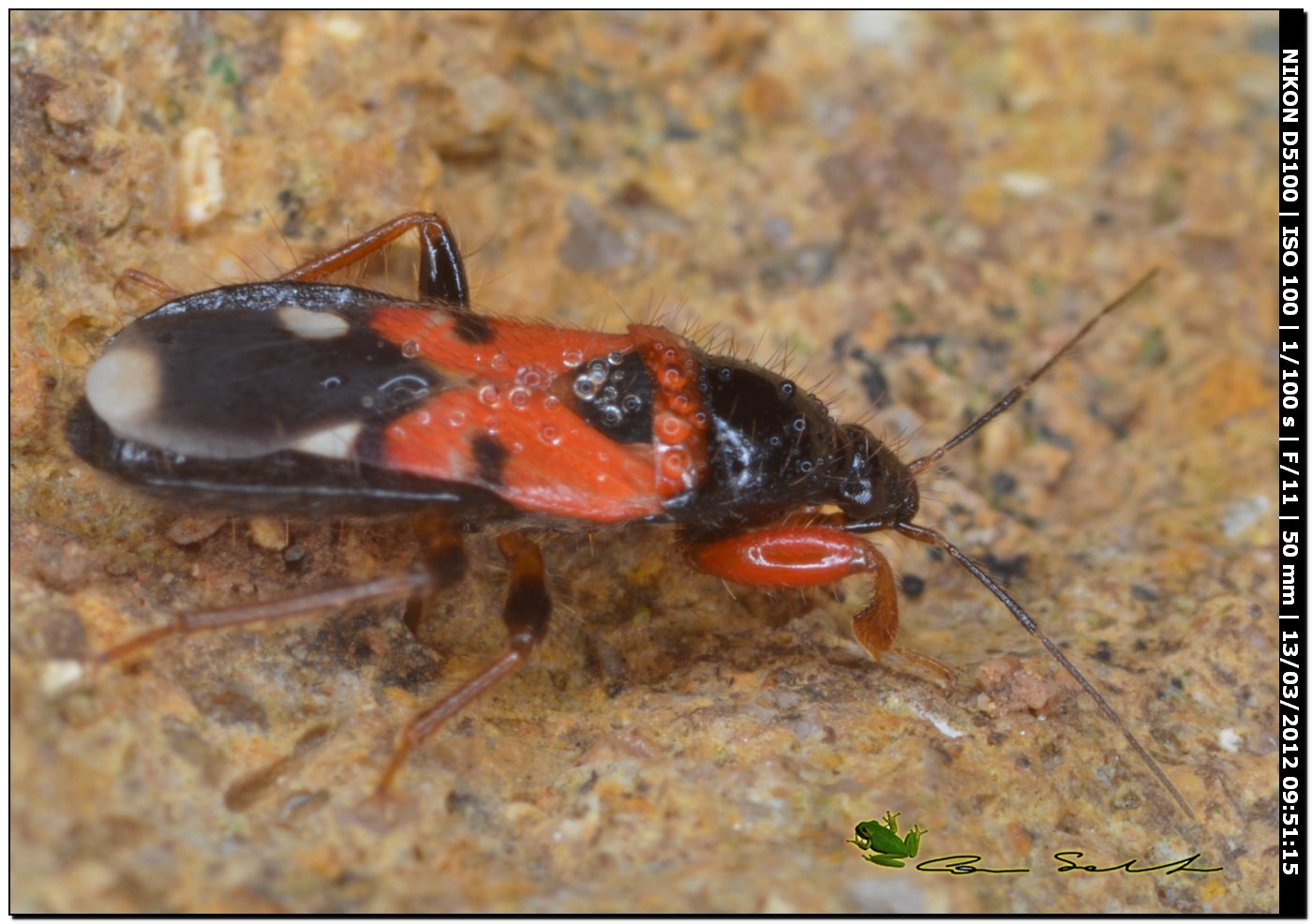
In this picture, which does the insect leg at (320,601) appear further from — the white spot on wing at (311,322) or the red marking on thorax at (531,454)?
the white spot on wing at (311,322)

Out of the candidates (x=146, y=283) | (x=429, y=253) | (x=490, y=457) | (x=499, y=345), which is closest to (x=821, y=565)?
(x=490, y=457)

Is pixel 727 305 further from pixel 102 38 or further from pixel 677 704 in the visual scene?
pixel 102 38

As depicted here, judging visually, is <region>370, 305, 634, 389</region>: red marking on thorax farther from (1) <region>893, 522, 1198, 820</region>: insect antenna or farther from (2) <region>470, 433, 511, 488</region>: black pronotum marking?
(1) <region>893, 522, 1198, 820</region>: insect antenna

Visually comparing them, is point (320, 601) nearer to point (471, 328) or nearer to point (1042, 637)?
point (471, 328)

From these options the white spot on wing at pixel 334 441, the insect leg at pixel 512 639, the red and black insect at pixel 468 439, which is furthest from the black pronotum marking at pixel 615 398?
the white spot on wing at pixel 334 441

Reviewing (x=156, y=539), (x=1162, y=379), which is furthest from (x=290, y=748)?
(x=1162, y=379)

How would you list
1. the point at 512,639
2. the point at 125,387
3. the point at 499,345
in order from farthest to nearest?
the point at 499,345 < the point at 512,639 < the point at 125,387

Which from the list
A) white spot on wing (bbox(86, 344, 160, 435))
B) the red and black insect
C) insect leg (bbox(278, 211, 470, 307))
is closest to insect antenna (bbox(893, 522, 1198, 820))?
the red and black insect
